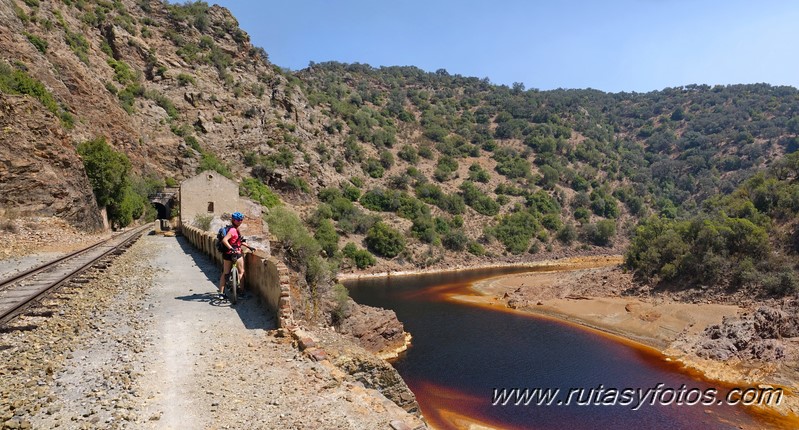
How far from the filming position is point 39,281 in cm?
1112

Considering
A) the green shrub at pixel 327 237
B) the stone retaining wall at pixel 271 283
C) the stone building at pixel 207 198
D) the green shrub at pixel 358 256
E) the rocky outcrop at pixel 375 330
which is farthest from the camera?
the green shrub at pixel 358 256

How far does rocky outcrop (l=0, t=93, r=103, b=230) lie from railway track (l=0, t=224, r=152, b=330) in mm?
6125

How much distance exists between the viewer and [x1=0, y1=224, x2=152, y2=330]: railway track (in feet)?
27.2

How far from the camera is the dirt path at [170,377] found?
4746 mm

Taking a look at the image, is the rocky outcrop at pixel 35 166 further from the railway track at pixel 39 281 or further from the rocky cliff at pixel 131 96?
the railway track at pixel 39 281

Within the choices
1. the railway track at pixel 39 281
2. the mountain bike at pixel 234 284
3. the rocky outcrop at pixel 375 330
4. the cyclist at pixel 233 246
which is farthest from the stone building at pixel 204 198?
the mountain bike at pixel 234 284

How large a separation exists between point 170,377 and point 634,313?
3175 centimetres

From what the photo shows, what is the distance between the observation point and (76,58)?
41.5m

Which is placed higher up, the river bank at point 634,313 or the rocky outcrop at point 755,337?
the rocky outcrop at point 755,337

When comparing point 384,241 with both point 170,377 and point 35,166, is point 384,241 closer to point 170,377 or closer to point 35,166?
A: point 35,166

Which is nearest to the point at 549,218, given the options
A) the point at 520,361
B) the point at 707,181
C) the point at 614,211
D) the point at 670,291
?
the point at 614,211

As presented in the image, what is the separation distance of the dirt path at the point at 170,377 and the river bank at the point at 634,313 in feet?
63.6

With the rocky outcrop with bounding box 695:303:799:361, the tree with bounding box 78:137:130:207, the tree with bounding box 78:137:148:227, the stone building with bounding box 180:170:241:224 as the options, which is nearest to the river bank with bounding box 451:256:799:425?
the rocky outcrop with bounding box 695:303:799:361

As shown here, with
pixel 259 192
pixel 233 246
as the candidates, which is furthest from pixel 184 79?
pixel 233 246
